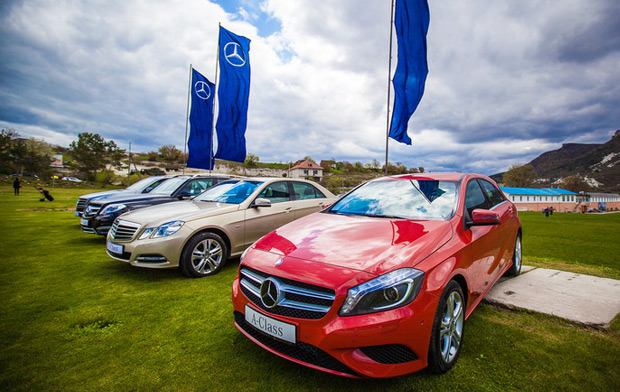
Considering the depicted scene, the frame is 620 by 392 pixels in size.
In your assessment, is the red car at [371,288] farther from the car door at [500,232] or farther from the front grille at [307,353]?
the car door at [500,232]

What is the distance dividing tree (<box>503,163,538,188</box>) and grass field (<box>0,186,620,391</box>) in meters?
111

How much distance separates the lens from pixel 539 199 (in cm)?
6831

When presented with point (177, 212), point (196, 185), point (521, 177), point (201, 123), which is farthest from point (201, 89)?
point (521, 177)

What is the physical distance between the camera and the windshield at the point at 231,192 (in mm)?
4961

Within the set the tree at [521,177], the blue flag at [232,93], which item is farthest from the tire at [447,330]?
the tree at [521,177]

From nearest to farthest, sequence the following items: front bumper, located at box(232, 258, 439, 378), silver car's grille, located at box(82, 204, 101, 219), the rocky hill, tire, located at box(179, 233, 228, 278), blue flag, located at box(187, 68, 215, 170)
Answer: front bumper, located at box(232, 258, 439, 378) → tire, located at box(179, 233, 228, 278) → silver car's grille, located at box(82, 204, 101, 219) → blue flag, located at box(187, 68, 215, 170) → the rocky hill

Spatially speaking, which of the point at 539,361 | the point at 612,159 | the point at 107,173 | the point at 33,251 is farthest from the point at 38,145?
the point at 612,159

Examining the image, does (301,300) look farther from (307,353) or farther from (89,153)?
(89,153)

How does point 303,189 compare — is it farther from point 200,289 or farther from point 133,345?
point 133,345

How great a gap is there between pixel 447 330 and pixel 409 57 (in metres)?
7.51

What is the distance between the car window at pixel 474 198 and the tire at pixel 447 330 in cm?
98

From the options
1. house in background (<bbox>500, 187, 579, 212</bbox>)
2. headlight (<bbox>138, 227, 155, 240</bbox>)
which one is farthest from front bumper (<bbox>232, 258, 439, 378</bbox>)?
house in background (<bbox>500, 187, 579, 212</bbox>)

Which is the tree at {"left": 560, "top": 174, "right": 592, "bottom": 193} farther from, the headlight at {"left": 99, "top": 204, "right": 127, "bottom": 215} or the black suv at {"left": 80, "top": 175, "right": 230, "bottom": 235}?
the headlight at {"left": 99, "top": 204, "right": 127, "bottom": 215}

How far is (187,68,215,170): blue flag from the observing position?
1397 cm
